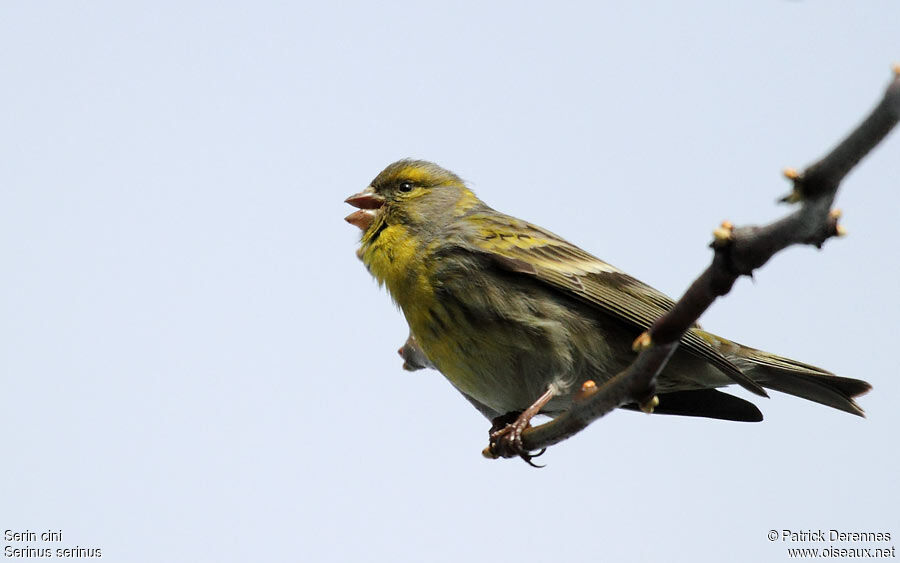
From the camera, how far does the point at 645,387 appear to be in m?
3.34

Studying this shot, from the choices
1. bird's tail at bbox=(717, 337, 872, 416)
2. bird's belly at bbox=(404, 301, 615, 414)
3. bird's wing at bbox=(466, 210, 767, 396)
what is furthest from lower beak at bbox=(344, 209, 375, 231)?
bird's tail at bbox=(717, 337, 872, 416)

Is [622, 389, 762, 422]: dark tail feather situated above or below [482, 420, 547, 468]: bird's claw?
above

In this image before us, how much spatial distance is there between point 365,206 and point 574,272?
1.54 m

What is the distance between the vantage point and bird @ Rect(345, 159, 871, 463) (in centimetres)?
521

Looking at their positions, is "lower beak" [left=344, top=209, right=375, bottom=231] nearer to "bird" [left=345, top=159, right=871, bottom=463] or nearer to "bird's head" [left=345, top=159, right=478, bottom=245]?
"bird's head" [left=345, top=159, right=478, bottom=245]

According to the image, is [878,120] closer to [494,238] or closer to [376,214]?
[494,238]

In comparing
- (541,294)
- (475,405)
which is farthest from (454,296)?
(475,405)

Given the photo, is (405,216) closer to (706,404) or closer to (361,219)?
(361,219)

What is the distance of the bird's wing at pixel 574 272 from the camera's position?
17.3 feet

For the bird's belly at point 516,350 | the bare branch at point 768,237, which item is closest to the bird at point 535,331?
the bird's belly at point 516,350

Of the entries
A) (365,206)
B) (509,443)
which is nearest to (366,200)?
(365,206)

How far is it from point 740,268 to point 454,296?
2785 millimetres

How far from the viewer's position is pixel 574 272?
5574 millimetres

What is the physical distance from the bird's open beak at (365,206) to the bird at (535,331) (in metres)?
0.28
